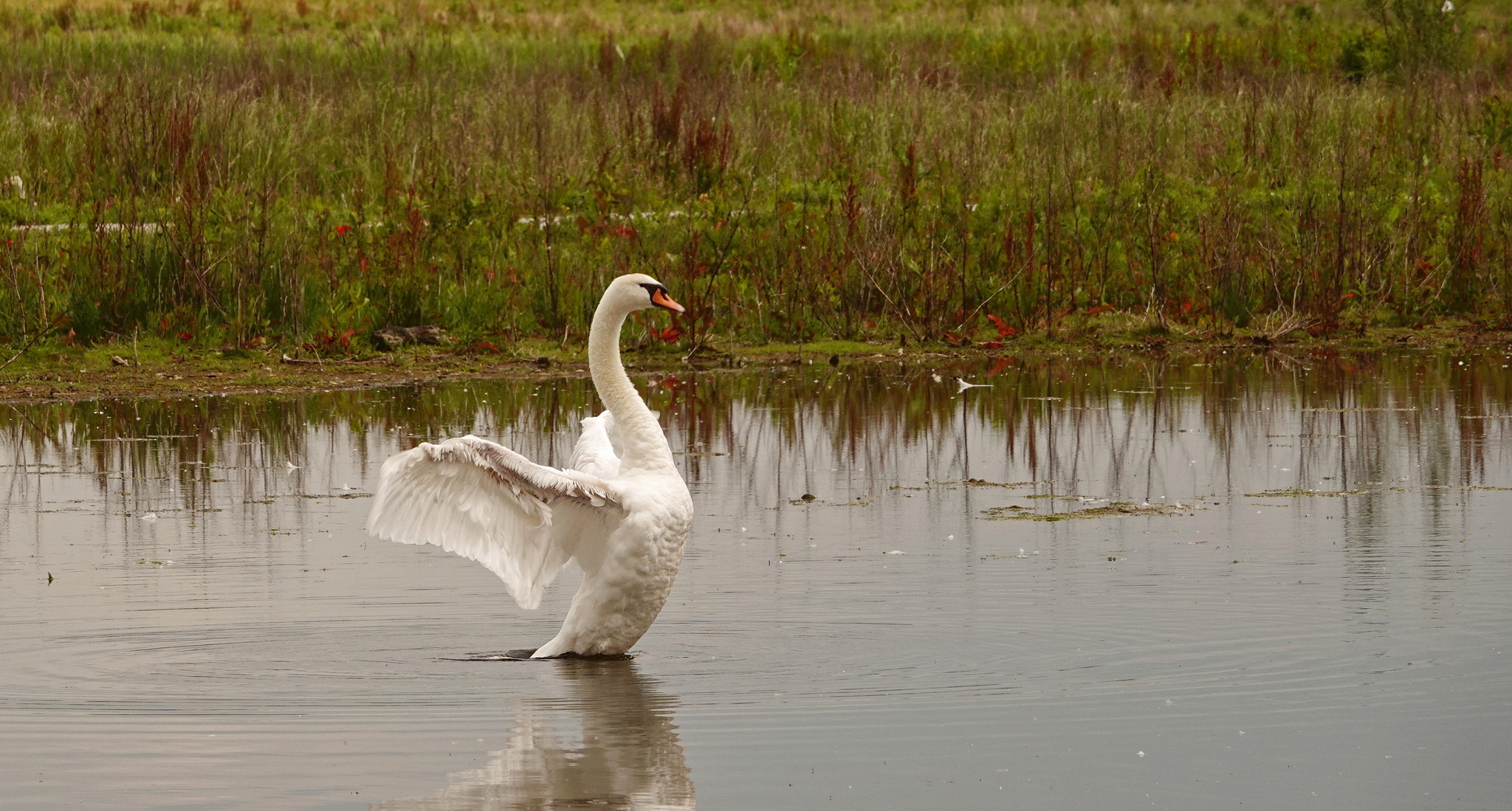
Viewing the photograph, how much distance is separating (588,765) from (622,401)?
2.41m

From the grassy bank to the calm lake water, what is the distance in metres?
3.48

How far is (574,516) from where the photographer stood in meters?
8.00

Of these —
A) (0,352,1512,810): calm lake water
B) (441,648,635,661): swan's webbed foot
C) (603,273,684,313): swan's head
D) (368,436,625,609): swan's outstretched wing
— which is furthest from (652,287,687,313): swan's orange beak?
(441,648,635,661): swan's webbed foot

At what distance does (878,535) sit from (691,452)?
2.82 metres

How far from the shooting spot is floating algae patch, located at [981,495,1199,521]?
10.1m

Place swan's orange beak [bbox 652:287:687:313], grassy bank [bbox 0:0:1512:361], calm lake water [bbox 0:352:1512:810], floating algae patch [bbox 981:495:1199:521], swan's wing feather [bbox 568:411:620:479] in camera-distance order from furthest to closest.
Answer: grassy bank [bbox 0:0:1512:361] → floating algae patch [bbox 981:495:1199:521] → swan's wing feather [bbox 568:411:620:479] → swan's orange beak [bbox 652:287:687:313] → calm lake water [bbox 0:352:1512:810]

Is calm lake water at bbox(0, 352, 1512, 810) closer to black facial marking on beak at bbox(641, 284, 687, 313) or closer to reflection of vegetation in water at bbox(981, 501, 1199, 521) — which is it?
reflection of vegetation in water at bbox(981, 501, 1199, 521)

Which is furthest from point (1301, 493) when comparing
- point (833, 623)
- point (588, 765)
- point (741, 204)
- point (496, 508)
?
point (741, 204)

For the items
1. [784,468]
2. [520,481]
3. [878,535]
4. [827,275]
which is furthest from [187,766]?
[827,275]

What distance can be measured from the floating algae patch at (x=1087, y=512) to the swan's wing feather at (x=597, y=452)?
7.02 ft

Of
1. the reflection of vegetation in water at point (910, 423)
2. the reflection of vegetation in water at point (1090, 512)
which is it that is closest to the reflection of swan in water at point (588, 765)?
the reflection of vegetation in water at point (1090, 512)

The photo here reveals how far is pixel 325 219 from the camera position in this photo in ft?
60.7

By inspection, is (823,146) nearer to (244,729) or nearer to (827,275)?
(827,275)

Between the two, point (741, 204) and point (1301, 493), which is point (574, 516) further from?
point (741, 204)
